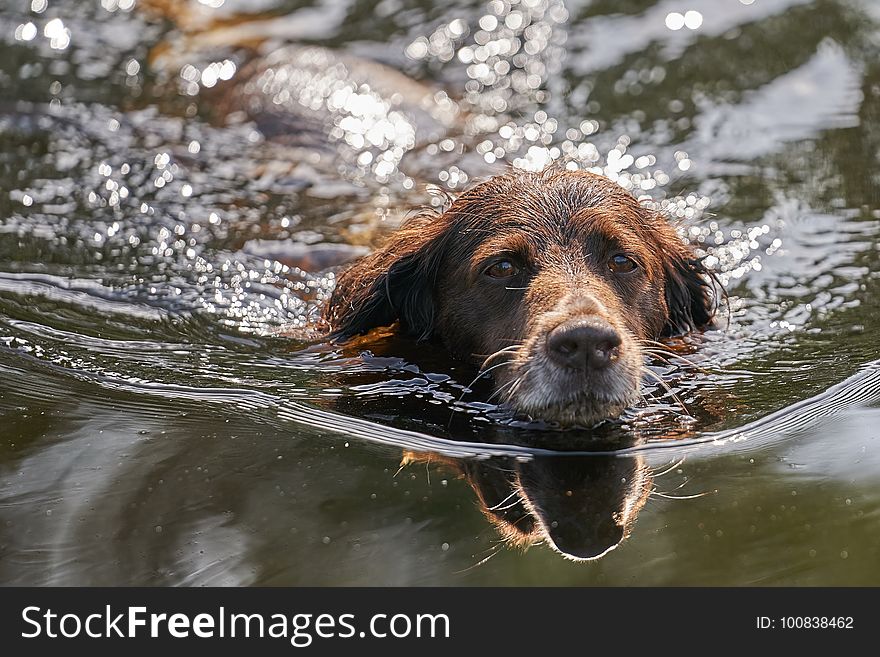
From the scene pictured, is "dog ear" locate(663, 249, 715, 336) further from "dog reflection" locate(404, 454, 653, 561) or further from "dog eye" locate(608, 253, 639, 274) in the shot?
"dog reflection" locate(404, 454, 653, 561)

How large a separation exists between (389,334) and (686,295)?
57.9 inches

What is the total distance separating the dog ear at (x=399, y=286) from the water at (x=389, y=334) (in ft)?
0.42

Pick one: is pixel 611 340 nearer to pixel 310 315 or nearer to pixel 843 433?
pixel 843 433

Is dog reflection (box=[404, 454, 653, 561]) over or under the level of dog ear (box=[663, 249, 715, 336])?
under

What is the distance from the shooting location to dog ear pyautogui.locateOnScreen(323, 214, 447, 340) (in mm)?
5641

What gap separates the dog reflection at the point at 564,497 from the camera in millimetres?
3824

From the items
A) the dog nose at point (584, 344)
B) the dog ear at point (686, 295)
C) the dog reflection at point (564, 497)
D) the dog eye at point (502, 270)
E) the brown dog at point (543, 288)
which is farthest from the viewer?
the dog ear at point (686, 295)

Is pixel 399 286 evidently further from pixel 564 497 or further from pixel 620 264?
pixel 564 497

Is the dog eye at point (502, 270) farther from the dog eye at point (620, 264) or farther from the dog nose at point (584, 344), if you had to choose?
the dog nose at point (584, 344)

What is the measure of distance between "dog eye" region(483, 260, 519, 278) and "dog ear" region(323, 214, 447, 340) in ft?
1.50

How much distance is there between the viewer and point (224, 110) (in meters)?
8.62

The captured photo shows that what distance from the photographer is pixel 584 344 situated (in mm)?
4258

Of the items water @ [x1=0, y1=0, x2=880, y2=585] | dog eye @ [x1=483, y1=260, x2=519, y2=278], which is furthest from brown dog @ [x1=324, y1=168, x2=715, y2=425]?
water @ [x1=0, y1=0, x2=880, y2=585]

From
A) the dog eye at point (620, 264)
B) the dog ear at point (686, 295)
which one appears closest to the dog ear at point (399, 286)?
the dog eye at point (620, 264)
